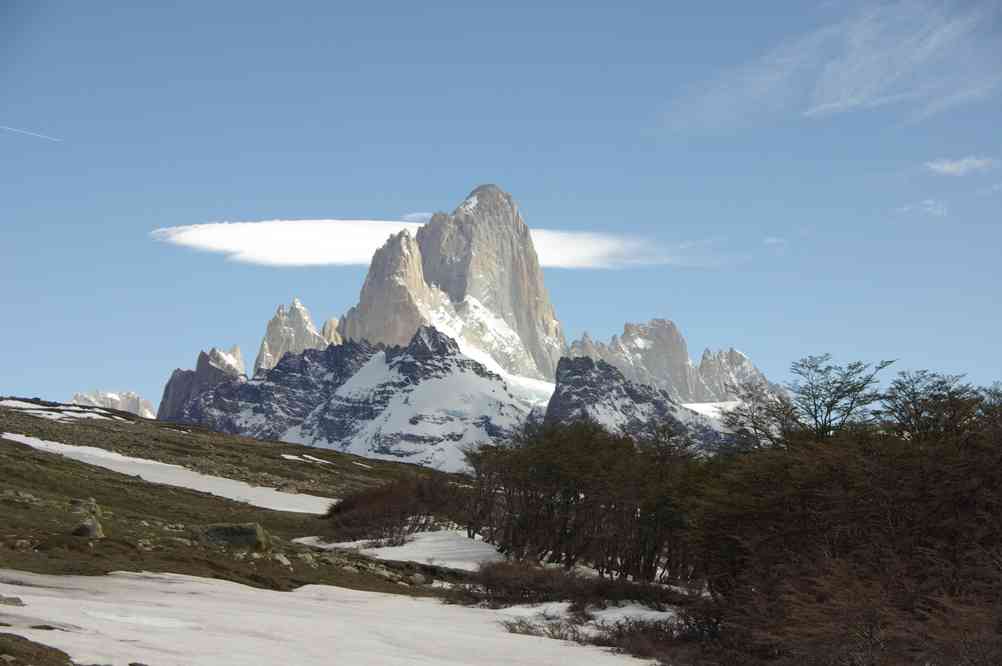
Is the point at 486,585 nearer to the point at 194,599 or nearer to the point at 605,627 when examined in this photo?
the point at 605,627

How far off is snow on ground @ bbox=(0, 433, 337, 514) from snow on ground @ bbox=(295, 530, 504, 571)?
29.7 m

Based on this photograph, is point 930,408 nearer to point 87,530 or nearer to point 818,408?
point 818,408

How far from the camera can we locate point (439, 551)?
2493 inches

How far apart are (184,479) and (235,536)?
66854mm

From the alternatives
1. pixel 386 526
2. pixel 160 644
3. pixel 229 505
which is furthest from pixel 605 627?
pixel 229 505

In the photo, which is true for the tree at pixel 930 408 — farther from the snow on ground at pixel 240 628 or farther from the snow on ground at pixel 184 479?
the snow on ground at pixel 184 479

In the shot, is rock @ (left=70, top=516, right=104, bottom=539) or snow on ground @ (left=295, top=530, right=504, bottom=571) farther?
snow on ground @ (left=295, top=530, right=504, bottom=571)

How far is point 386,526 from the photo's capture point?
3024 inches

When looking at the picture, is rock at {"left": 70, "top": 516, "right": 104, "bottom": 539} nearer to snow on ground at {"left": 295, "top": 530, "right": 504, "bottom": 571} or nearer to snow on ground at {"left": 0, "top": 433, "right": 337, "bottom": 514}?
snow on ground at {"left": 295, "top": 530, "right": 504, "bottom": 571}

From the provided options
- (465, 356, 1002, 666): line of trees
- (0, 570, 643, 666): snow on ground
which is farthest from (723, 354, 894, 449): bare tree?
(0, 570, 643, 666): snow on ground

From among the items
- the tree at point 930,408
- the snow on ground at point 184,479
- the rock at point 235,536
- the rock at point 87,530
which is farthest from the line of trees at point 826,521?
the snow on ground at point 184,479

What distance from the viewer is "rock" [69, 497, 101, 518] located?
39.1 metres

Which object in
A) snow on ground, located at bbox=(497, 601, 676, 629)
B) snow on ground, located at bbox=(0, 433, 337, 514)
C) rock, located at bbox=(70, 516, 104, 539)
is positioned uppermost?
rock, located at bbox=(70, 516, 104, 539)

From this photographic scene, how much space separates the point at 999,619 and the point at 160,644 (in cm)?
1932
